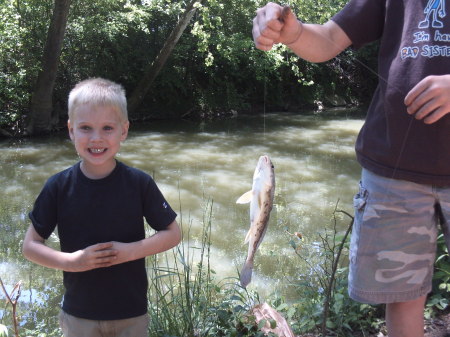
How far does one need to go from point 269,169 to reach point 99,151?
2.38 ft

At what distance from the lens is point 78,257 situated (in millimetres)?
1778

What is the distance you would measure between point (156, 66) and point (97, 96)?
40.4 ft

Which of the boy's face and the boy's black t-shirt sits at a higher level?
the boy's face

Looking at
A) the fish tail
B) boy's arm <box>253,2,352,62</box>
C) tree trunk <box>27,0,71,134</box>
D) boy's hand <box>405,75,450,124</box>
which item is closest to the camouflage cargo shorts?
boy's hand <box>405,75,450,124</box>

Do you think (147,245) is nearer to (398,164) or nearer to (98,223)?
(98,223)

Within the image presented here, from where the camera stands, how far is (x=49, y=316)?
3.95 metres

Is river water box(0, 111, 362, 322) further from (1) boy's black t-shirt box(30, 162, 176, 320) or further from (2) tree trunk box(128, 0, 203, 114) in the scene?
(1) boy's black t-shirt box(30, 162, 176, 320)

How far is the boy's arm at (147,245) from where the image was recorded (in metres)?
1.82

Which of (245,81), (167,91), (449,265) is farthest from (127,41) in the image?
(449,265)

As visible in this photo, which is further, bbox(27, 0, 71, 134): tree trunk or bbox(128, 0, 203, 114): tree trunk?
bbox(128, 0, 203, 114): tree trunk

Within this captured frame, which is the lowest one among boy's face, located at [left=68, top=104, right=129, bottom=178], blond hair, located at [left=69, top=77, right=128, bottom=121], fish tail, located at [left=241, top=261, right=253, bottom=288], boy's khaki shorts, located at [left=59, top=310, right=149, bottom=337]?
boy's khaki shorts, located at [left=59, top=310, right=149, bottom=337]

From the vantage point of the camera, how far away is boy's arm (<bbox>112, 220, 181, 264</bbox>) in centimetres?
182

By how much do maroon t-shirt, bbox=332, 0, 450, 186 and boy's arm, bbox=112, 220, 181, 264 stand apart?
2.73 ft

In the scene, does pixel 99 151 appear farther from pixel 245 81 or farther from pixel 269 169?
pixel 245 81
